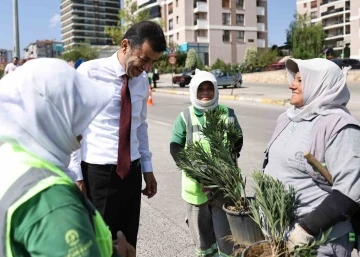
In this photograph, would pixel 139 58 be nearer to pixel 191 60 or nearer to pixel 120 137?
pixel 120 137

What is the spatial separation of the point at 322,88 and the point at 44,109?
1510 millimetres

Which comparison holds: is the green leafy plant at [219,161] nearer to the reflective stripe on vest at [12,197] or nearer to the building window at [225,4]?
the reflective stripe on vest at [12,197]

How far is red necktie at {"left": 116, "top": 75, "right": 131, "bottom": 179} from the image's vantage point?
2.72 meters

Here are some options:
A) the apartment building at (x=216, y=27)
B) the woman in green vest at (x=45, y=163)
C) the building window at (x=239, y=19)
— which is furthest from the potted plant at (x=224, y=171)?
the building window at (x=239, y=19)

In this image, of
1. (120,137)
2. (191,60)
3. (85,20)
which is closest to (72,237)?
(120,137)

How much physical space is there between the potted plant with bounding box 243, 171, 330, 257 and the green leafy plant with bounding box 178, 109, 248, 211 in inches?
9.6

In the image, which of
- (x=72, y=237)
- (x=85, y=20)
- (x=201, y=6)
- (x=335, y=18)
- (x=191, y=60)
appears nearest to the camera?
(x=72, y=237)

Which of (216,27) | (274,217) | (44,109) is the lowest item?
(274,217)

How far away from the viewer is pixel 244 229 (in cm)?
234

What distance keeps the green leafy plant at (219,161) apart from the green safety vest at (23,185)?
1301 mm

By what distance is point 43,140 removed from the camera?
1232mm

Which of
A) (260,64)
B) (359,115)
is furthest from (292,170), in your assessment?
(260,64)

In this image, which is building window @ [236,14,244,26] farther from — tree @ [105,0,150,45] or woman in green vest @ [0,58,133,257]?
woman in green vest @ [0,58,133,257]

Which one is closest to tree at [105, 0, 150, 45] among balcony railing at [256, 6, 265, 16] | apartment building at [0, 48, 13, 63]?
apartment building at [0, 48, 13, 63]
